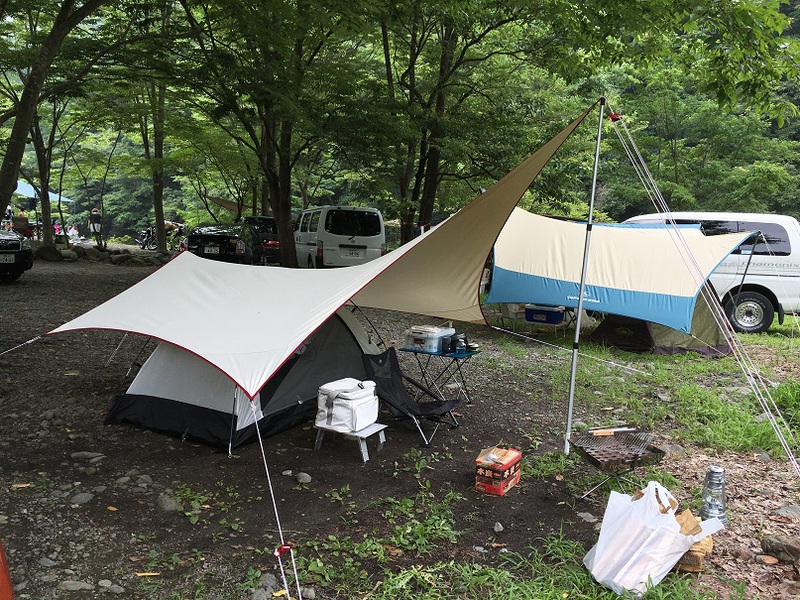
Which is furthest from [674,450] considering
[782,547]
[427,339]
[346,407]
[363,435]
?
[346,407]

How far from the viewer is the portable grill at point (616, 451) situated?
3.71 metres

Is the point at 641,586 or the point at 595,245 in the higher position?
the point at 595,245

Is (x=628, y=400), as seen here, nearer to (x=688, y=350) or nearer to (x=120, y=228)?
(x=688, y=350)

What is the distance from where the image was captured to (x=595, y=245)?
793cm

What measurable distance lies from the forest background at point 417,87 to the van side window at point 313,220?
853mm

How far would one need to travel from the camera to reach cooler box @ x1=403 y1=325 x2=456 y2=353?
521cm

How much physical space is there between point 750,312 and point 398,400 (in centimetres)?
653

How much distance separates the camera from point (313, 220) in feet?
40.7

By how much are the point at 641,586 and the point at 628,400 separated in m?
3.21

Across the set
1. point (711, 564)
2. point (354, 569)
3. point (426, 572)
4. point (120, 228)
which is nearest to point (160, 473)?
point (354, 569)

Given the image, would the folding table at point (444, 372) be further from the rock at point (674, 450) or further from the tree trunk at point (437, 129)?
the tree trunk at point (437, 129)

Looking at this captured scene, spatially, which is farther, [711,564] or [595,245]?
[595,245]

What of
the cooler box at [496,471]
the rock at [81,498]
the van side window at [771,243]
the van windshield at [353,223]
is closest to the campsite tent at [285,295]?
the rock at [81,498]

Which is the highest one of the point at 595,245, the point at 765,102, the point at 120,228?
the point at 765,102
